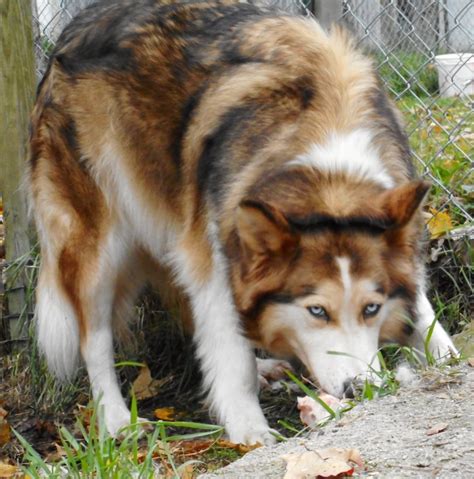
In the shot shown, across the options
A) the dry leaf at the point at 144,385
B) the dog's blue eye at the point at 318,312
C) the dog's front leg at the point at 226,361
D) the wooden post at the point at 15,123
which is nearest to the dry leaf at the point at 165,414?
the dry leaf at the point at 144,385

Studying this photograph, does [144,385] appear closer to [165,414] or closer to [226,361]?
[165,414]

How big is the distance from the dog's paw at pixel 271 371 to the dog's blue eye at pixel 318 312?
1259 mm

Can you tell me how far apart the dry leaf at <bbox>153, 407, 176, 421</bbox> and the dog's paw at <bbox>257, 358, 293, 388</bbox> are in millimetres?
457

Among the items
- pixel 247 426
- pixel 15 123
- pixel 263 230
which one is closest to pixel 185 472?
pixel 263 230

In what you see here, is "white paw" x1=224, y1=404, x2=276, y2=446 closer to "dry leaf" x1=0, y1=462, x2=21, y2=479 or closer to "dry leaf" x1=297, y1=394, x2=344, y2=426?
"dry leaf" x1=297, y1=394, x2=344, y2=426

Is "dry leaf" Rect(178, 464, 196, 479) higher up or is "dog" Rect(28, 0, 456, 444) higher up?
"dog" Rect(28, 0, 456, 444)

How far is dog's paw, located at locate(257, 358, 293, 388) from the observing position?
5.00 m

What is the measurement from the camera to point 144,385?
504cm

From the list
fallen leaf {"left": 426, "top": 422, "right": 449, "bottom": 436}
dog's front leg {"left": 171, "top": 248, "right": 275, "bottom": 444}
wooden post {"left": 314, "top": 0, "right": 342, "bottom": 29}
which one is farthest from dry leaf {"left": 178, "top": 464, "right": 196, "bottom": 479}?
wooden post {"left": 314, "top": 0, "right": 342, "bottom": 29}

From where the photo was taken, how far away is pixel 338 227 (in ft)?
12.3

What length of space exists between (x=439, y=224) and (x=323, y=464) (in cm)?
255

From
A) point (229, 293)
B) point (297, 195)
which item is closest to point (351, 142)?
point (297, 195)

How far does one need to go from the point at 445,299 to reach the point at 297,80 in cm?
152

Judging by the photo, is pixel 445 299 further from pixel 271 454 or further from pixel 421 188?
pixel 271 454
